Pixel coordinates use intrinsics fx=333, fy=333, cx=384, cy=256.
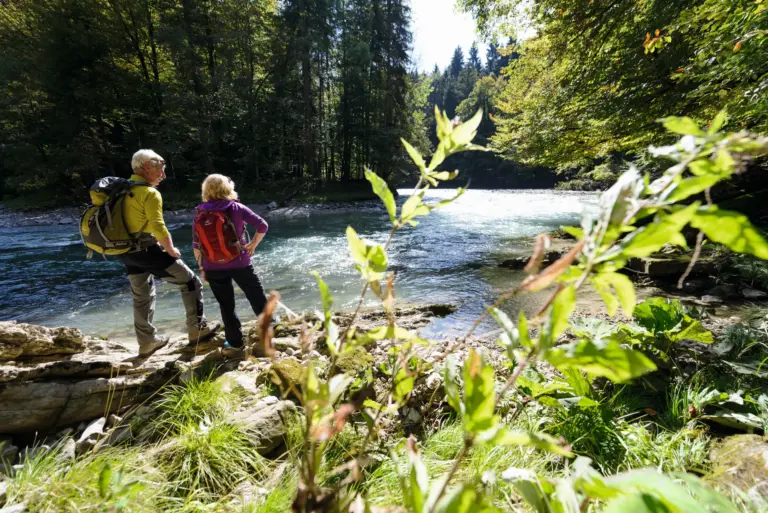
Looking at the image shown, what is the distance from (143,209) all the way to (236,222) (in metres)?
0.86

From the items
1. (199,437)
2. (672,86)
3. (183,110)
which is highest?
(183,110)

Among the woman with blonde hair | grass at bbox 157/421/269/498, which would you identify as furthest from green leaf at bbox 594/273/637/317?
the woman with blonde hair

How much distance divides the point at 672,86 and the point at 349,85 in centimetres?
2759

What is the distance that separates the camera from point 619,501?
1.75 feet

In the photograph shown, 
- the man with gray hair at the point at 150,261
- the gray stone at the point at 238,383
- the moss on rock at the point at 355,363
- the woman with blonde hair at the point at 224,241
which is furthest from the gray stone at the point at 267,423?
the man with gray hair at the point at 150,261

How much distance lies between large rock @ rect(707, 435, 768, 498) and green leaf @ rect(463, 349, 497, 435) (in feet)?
5.22

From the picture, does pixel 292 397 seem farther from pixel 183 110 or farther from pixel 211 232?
pixel 183 110

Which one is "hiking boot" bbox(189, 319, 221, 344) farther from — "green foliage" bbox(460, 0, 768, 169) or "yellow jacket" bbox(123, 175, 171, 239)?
"green foliage" bbox(460, 0, 768, 169)

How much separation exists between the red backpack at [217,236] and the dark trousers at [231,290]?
0.20 meters

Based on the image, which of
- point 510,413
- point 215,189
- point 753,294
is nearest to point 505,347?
point 510,413

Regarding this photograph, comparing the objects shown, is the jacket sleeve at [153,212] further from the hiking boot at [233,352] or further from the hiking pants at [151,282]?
the hiking boot at [233,352]

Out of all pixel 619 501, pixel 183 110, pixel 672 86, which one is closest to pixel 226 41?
pixel 183 110

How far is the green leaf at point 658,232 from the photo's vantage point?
1.47ft

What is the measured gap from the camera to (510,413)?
2.40m
